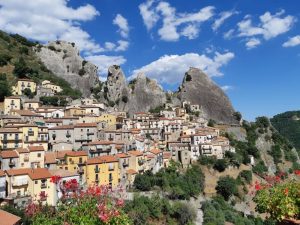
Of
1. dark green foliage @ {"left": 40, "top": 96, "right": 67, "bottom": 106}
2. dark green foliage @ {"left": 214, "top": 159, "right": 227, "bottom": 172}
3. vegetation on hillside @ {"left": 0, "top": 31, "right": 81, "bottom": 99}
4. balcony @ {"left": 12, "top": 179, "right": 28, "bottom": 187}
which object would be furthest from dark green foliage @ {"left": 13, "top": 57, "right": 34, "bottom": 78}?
dark green foliage @ {"left": 214, "top": 159, "right": 227, "bottom": 172}

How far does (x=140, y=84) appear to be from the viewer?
119 metres

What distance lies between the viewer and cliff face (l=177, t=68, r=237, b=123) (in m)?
122

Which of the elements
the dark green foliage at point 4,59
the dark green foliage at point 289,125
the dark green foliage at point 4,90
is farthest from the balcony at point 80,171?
the dark green foliage at point 289,125

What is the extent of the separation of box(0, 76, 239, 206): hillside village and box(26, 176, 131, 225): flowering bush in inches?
1374

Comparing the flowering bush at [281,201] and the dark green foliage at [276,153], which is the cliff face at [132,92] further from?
the flowering bush at [281,201]

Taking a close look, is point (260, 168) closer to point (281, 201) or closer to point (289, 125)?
point (281, 201)

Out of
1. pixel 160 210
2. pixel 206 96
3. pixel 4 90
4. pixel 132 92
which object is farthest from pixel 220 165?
pixel 4 90

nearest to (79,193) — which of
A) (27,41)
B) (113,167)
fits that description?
(113,167)

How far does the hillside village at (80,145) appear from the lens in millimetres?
47531

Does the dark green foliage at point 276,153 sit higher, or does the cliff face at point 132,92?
the cliff face at point 132,92

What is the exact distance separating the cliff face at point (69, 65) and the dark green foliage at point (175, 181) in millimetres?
49657

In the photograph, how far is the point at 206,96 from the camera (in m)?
126

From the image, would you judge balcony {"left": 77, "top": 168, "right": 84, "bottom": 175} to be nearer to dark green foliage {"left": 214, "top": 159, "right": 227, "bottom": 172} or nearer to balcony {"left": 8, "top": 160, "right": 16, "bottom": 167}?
balcony {"left": 8, "top": 160, "right": 16, "bottom": 167}

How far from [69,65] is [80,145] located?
61.0 metres
